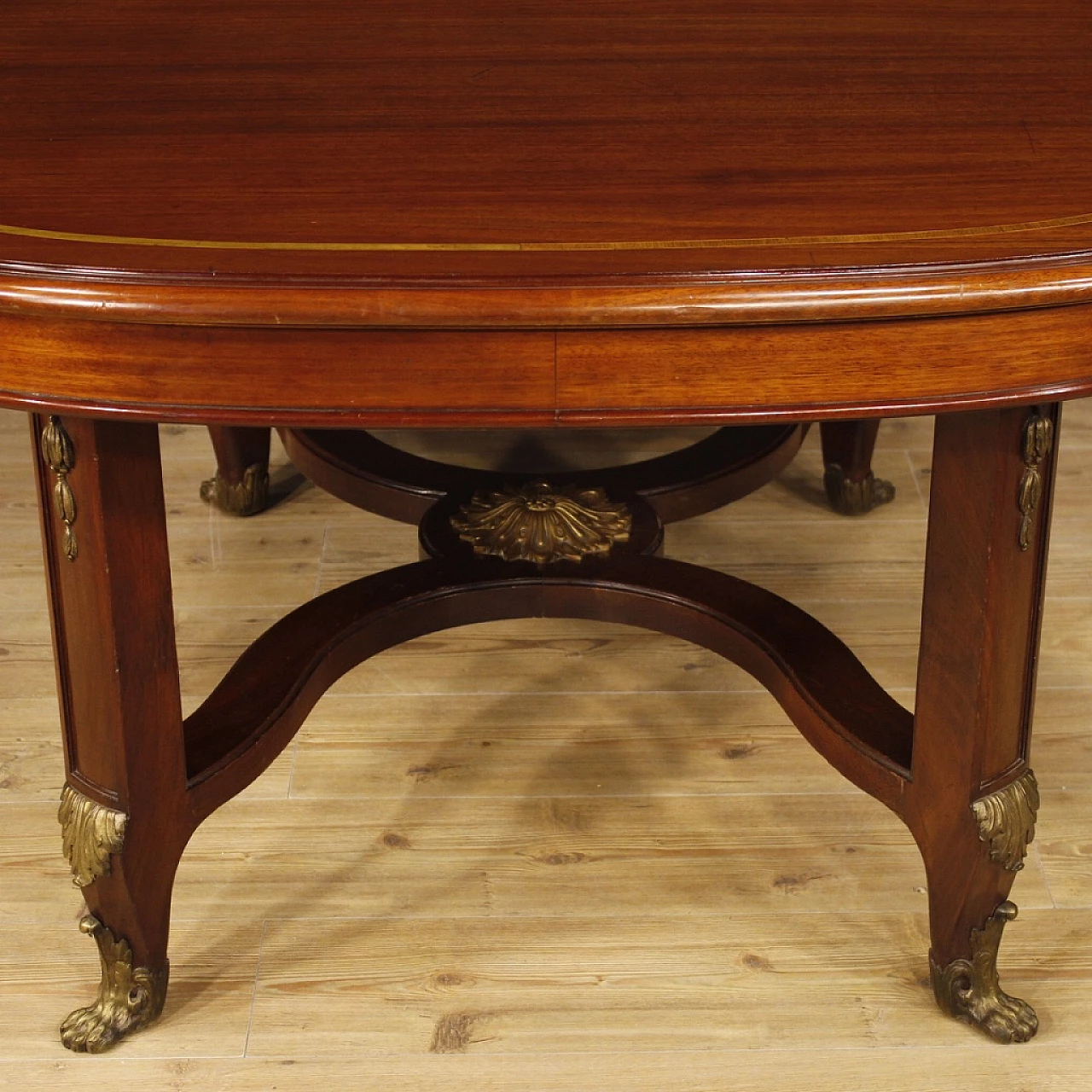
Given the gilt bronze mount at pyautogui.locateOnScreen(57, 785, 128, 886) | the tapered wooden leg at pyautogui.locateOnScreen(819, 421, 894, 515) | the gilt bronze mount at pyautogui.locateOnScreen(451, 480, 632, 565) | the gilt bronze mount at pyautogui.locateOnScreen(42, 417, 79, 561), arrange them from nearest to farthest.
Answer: the gilt bronze mount at pyautogui.locateOnScreen(42, 417, 79, 561) < the gilt bronze mount at pyautogui.locateOnScreen(57, 785, 128, 886) < the gilt bronze mount at pyautogui.locateOnScreen(451, 480, 632, 565) < the tapered wooden leg at pyautogui.locateOnScreen(819, 421, 894, 515)

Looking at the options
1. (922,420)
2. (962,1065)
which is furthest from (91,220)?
(922,420)

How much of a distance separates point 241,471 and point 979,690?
4.11 ft

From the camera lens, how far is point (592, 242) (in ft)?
3.54

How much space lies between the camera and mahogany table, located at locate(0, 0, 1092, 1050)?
1.06 metres

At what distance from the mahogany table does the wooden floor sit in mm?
82

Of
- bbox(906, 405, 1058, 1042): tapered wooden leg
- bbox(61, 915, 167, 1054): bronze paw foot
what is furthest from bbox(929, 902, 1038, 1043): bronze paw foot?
bbox(61, 915, 167, 1054): bronze paw foot

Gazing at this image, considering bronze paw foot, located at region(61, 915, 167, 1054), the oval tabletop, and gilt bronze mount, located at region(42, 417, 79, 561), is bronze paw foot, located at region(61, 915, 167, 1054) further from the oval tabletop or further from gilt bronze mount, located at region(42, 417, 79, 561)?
the oval tabletop

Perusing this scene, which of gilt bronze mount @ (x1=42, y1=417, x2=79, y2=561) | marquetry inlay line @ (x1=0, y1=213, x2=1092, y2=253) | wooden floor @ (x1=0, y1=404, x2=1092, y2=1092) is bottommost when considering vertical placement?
wooden floor @ (x1=0, y1=404, x2=1092, y2=1092)

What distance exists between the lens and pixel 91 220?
1126 mm

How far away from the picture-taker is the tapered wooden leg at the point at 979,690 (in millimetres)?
1275

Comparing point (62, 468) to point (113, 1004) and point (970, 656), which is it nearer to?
point (113, 1004)

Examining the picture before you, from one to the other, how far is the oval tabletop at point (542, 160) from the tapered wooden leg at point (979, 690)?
212 millimetres

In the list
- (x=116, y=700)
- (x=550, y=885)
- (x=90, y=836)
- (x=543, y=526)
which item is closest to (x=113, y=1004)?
(x=90, y=836)

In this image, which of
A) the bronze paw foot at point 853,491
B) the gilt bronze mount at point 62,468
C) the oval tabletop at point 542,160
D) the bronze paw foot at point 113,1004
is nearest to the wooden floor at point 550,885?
the bronze paw foot at point 113,1004
